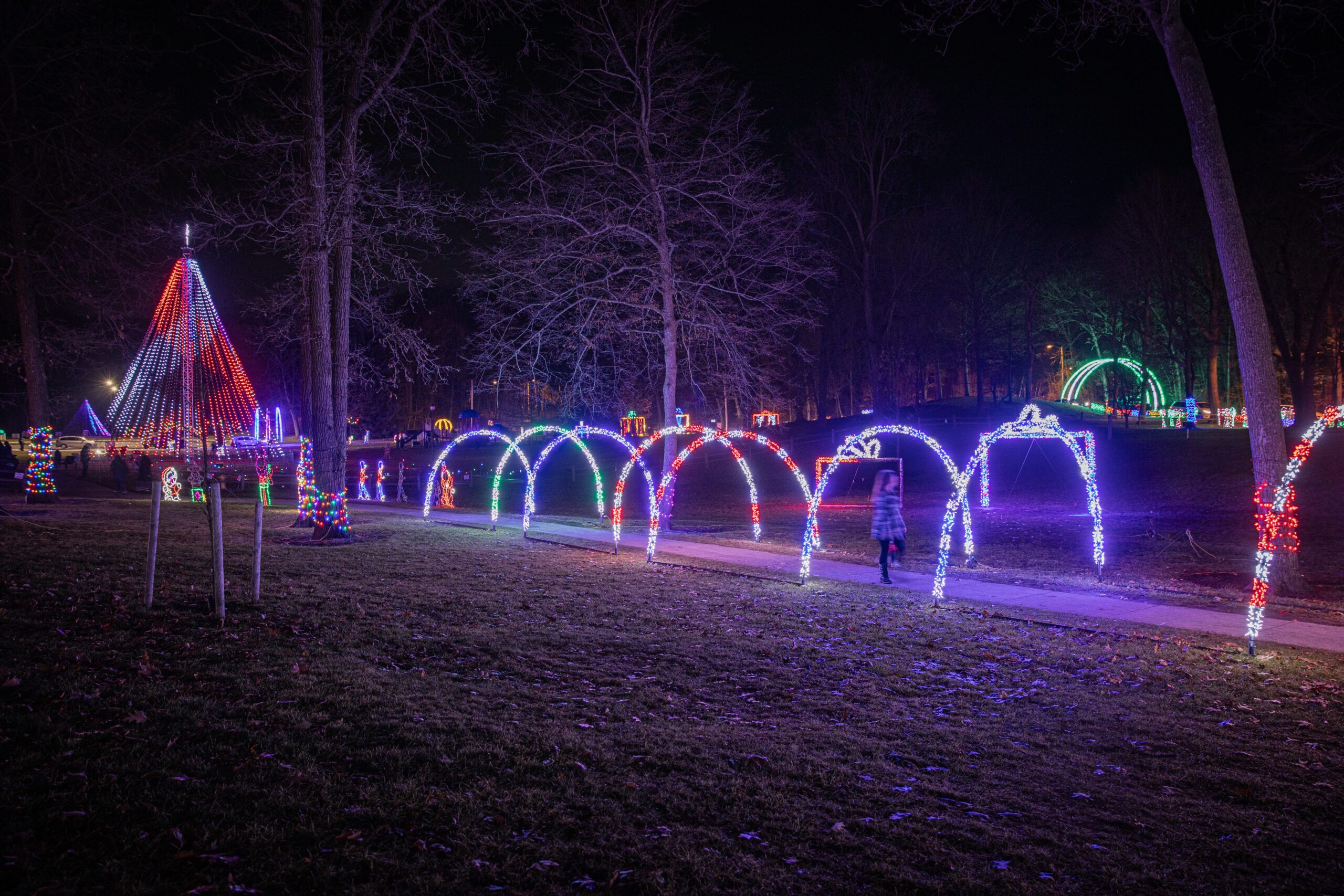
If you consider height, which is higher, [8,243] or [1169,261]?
[1169,261]

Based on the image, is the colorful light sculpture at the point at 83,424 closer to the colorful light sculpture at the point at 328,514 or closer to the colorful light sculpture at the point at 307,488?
the colorful light sculpture at the point at 307,488

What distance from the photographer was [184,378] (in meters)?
18.5

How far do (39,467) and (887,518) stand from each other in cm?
2073

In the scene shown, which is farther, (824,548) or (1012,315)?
(1012,315)

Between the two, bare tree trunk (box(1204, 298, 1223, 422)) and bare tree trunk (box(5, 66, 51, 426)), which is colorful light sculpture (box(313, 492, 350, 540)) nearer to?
bare tree trunk (box(5, 66, 51, 426))

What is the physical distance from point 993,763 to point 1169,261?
1735 inches

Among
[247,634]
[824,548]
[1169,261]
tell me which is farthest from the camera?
[1169,261]

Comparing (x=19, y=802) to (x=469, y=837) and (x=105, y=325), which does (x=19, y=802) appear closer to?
(x=469, y=837)

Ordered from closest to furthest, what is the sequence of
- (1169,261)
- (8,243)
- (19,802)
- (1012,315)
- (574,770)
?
1. (19,802)
2. (574,770)
3. (8,243)
4. (1169,261)
5. (1012,315)

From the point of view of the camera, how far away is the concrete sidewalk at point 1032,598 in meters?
8.46

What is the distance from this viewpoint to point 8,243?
19.5 meters

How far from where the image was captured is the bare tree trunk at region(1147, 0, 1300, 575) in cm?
1048

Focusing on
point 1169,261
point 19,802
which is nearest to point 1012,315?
A: point 1169,261

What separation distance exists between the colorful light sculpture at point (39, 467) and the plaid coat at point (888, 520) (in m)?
20.4
